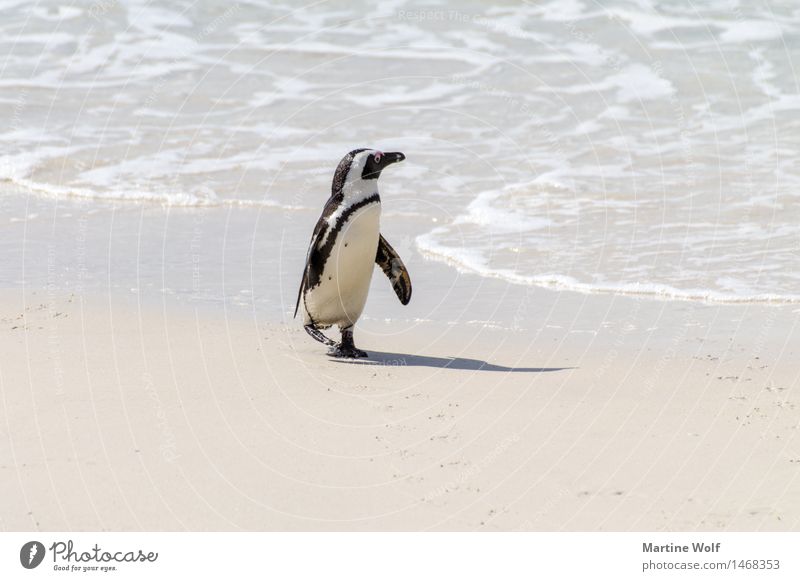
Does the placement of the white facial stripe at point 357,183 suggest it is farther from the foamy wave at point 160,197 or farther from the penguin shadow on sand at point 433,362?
the foamy wave at point 160,197

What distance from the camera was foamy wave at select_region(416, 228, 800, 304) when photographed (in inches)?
297

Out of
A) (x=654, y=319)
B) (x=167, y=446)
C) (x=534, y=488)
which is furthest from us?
(x=654, y=319)

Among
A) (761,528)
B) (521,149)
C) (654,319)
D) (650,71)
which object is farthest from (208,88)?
(761,528)

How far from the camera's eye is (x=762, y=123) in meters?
12.0

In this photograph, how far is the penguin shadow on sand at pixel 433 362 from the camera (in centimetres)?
624

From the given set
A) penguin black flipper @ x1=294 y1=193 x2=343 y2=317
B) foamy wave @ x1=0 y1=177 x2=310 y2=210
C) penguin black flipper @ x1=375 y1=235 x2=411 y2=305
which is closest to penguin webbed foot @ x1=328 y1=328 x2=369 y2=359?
penguin black flipper @ x1=294 y1=193 x2=343 y2=317

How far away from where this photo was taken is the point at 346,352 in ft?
21.6

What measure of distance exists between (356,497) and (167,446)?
88cm

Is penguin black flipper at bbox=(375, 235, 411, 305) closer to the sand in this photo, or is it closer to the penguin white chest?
the penguin white chest

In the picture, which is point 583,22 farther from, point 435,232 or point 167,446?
point 167,446

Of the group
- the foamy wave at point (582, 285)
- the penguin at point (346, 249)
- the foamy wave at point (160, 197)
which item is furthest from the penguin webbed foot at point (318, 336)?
the foamy wave at point (160, 197)

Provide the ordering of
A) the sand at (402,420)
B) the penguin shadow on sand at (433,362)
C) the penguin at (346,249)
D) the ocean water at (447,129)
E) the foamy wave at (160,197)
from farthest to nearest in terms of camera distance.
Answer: the foamy wave at (160,197), the ocean water at (447,129), the penguin at (346,249), the penguin shadow on sand at (433,362), the sand at (402,420)

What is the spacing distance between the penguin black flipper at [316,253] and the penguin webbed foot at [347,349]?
0.31 metres

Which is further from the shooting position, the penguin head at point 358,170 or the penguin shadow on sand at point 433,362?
the penguin head at point 358,170
